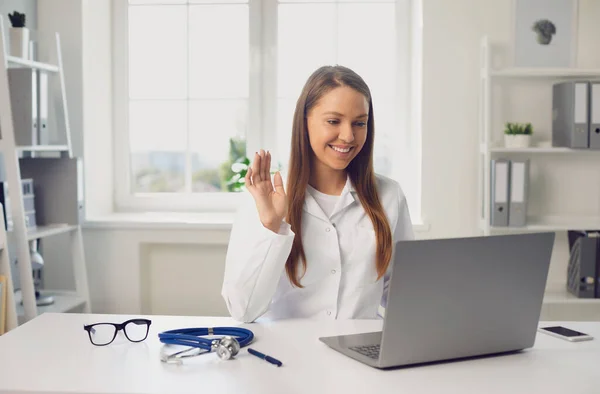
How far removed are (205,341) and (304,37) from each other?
2.49 m

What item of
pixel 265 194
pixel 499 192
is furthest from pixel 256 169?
pixel 499 192

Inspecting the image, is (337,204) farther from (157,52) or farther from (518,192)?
(157,52)

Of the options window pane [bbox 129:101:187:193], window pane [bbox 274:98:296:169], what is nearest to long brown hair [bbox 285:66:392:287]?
window pane [bbox 274:98:296:169]

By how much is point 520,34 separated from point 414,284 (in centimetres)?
241

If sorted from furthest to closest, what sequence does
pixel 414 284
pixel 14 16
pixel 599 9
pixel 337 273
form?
pixel 599 9 → pixel 14 16 → pixel 337 273 → pixel 414 284

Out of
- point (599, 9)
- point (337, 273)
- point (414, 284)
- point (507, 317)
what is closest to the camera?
point (414, 284)

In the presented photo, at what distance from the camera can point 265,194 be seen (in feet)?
5.69

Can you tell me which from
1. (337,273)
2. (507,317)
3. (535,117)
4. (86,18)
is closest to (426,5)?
(535,117)

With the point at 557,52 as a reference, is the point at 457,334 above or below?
below

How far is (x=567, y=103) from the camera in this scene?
10.5 ft

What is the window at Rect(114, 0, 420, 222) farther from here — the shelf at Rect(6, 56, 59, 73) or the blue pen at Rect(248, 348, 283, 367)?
the blue pen at Rect(248, 348, 283, 367)

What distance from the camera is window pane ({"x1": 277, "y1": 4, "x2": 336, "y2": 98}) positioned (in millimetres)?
3711

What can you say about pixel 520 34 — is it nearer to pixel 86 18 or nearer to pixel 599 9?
pixel 599 9

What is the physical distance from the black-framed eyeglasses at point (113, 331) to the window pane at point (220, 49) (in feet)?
7.37
